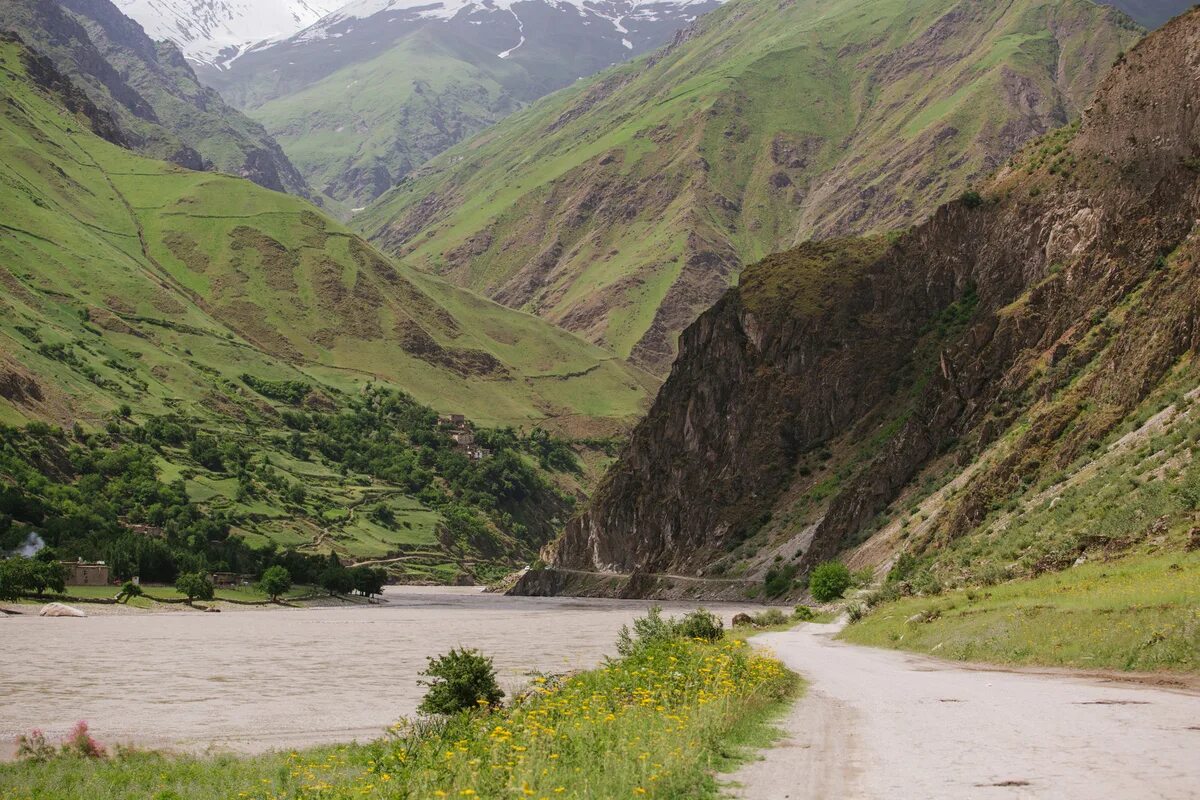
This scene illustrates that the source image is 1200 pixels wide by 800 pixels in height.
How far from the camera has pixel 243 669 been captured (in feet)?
226

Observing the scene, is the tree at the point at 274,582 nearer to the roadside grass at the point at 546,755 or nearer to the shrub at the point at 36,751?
the shrub at the point at 36,751

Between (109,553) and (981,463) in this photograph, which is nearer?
(981,463)

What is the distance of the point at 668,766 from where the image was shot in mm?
19141

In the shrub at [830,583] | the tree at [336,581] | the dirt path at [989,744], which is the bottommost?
the dirt path at [989,744]

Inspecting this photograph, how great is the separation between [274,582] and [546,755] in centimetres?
16349

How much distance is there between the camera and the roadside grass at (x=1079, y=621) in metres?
31.2

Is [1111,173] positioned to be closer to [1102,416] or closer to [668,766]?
[1102,416]

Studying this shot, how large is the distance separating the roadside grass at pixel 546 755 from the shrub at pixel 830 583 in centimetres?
7044

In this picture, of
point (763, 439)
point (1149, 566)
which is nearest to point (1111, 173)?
point (763, 439)

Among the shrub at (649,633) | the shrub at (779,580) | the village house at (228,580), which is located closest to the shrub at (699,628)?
the shrub at (649,633)

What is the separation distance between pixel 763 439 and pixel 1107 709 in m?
152

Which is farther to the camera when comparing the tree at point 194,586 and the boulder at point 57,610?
the tree at point 194,586

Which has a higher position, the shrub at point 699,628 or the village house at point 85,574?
the village house at point 85,574

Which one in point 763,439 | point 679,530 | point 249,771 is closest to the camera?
point 249,771
